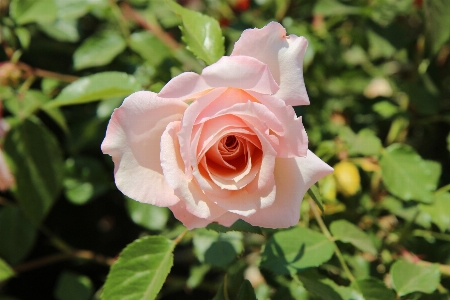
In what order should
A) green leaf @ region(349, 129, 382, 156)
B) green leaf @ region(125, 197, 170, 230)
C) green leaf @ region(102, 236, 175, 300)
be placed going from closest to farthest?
green leaf @ region(102, 236, 175, 300)
green leaf @ region(349, 129, 382, 156)
green leaf @ region(125, 197, 170, 230)

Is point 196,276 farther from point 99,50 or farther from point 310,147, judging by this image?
point 99,50

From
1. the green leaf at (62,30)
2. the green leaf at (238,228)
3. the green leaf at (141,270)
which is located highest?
the green leaf at (238,228)

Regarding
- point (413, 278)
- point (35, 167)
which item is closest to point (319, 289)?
point (413, 278)

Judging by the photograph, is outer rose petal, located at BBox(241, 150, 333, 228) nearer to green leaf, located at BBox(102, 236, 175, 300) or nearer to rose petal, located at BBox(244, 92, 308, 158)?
rose petal, located at BBox(244, 92, 308, 158)

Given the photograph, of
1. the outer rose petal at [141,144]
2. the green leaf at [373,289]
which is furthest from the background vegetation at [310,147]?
the outer rose petal at [141,144]

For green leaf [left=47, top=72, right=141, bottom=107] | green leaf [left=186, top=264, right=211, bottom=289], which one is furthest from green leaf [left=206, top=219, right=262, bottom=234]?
green leaf [left=186, top=264, right=211, bottom=289]

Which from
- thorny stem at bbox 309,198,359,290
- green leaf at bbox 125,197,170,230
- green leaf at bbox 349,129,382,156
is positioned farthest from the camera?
green leaf at bbox 125,197,170,230

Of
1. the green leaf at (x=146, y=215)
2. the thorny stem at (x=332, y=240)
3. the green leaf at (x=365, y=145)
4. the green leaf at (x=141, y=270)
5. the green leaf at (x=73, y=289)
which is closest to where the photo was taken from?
the green leaf at (x=141, y=270)

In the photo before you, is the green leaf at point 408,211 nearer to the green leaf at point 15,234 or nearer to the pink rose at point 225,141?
the pink rose at point 225,141
